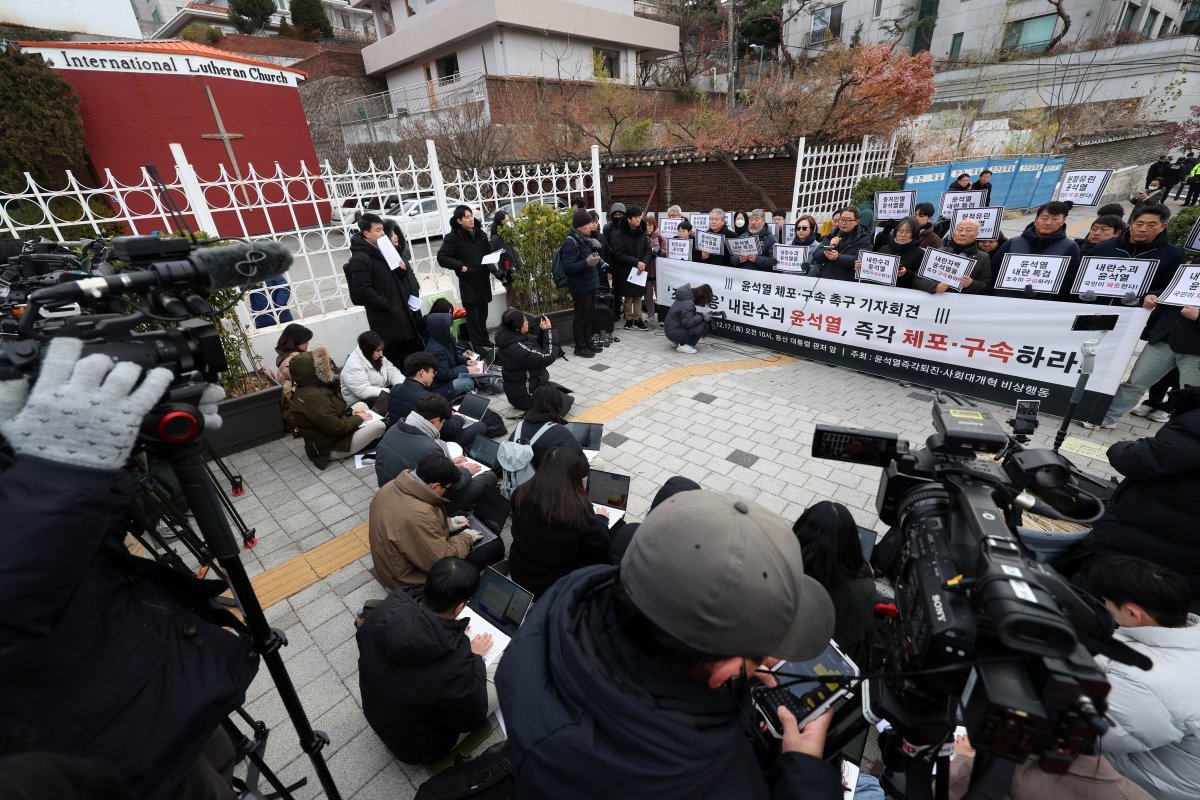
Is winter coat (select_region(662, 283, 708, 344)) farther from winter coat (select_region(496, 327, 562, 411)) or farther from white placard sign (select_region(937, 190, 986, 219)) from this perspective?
white placard sign (select_region(937, 190, 986, 219))

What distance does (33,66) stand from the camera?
1066 centimetres

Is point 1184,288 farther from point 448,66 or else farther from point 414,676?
point 448,66

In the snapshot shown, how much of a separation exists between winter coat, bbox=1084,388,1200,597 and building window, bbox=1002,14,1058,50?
33.0 metres

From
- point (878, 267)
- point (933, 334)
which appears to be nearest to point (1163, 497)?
point (933, 334)

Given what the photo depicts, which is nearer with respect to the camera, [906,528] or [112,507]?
[112,507]

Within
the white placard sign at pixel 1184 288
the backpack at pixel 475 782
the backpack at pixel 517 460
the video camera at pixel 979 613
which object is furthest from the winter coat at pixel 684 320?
the backpack at pixel 475 782

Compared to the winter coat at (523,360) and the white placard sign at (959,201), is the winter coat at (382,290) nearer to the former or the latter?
the winter coat at (523,360)

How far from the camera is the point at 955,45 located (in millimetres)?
26953

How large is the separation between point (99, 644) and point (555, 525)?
6.34 feet

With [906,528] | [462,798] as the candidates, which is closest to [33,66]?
[462,798]

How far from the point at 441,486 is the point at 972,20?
37.3 m

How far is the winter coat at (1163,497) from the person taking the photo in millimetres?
2369

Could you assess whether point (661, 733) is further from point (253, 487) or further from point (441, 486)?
point (253, 487)

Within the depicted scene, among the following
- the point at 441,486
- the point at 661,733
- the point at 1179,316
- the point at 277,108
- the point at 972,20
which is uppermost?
the point at 972,20
